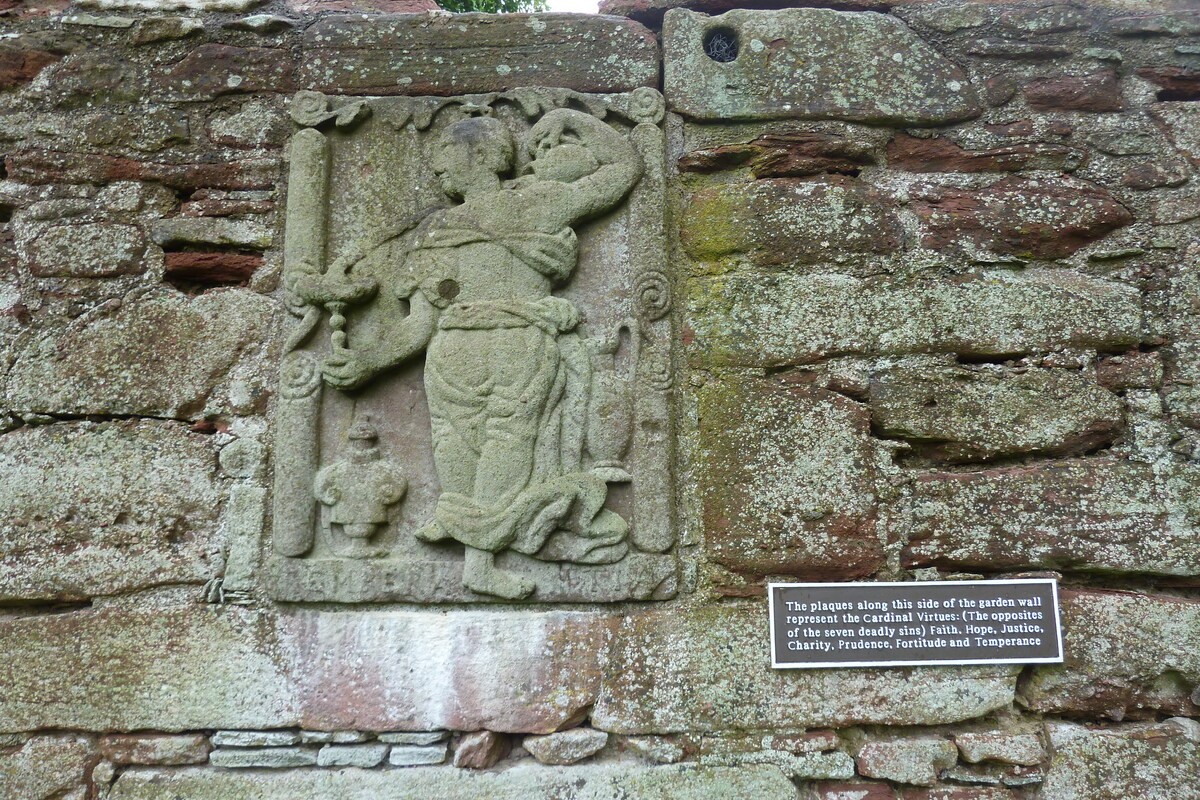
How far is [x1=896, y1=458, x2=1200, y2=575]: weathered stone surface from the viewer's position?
2.37 metres

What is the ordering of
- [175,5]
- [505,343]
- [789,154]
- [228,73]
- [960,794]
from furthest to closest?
1. [175,5]
2. [228,73]
3. [789,154]
4. [505,343]
5. [960,794]

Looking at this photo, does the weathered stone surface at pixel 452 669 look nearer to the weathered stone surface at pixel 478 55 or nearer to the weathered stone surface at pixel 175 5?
the weathered stone surface at pixel 478 55

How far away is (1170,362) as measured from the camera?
2.50 meters

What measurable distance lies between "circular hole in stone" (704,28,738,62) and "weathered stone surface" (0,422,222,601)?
7.55 feet

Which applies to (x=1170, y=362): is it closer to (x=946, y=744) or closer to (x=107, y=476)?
(x=946, y=744)

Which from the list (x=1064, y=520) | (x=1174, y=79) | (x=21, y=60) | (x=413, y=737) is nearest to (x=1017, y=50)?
(x=1174, y=79)

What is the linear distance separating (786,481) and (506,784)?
128cm

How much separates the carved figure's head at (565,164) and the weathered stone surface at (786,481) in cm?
87

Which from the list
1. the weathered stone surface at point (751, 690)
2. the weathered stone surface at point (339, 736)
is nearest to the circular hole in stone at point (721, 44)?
the weathered stone surface at point (751, 690)

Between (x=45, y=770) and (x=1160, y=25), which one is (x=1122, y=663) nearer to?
(x=1160, y=25)

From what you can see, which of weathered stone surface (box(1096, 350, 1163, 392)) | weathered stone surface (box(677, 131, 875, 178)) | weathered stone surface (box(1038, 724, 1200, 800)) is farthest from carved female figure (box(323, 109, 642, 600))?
weathered stone surface (box(1096, 350, 1163, 392))

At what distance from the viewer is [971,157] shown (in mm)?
2686

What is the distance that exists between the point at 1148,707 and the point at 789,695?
1.14m

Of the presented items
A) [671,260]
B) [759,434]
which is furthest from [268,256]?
[759,434]
